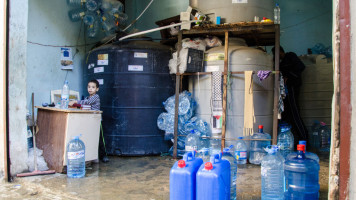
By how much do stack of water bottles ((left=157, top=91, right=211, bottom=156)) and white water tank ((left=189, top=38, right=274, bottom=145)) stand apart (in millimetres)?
203

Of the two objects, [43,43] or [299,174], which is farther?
[43,43]

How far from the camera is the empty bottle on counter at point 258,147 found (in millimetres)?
4801

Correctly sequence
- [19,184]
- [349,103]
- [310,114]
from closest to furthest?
[349,103]
[19,184]
[310,114]

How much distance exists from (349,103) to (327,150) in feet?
13.7

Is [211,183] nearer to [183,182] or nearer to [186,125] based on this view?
[183,182]

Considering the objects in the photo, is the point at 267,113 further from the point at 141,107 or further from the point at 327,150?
the point at 141,107

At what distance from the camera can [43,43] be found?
518cm

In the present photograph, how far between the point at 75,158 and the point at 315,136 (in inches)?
183

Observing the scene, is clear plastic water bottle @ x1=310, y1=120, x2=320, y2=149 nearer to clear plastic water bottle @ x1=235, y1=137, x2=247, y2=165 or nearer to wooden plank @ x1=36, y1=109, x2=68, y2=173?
clear plastic water bottle @ x1=235, y1=137, x2=247, y2=165

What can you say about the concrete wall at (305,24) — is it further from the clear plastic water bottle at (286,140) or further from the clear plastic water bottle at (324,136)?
the clear plastic water bottle at (286,140)

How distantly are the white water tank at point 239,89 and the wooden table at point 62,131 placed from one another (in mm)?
1875

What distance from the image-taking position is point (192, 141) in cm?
501

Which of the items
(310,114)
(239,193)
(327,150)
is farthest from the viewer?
(310,114)

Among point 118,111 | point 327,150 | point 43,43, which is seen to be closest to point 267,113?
point 327,150
